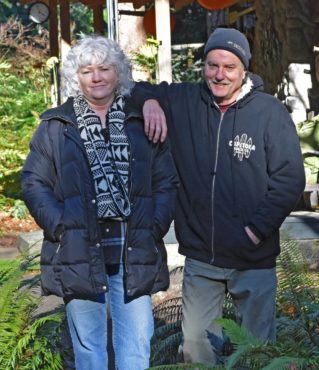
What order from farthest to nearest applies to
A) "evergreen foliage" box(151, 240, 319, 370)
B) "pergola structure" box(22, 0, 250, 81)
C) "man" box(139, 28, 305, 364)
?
1. "pergola structure" box(22, 0, 250, 81)
2. "man" box(139, 28, 305, 364)
3. "evergreen foliage" box(151, 240, 319, 370)

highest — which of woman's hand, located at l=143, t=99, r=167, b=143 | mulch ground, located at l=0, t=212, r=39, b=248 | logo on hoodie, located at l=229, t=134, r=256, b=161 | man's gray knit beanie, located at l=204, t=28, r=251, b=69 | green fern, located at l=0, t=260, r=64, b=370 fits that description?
man's gray knit beanie, located at l=204, t=28, r=251, b=69

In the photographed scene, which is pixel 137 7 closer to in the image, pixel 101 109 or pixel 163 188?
pixel 101 109

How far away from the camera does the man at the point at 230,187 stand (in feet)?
14.0

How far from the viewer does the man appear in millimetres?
4270

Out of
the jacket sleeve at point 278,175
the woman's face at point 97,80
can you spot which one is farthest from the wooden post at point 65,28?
the jacket sleeve at point 278,175

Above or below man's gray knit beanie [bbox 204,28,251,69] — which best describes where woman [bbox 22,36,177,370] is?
below

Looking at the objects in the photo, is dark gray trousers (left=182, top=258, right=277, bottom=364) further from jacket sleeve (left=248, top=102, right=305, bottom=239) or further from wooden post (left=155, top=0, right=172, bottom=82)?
wooden post (left=155, top=0, right=172, bottom=82)

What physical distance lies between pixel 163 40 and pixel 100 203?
21.4 feet

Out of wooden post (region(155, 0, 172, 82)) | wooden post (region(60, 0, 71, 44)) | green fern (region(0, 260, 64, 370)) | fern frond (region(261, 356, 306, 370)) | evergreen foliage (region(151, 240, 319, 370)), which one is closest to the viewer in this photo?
fern frond (region(261, 356, 306, 370))

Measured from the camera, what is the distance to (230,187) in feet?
14.1

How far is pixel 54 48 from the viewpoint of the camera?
15.7 meters

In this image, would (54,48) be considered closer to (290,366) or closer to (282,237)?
(282,237)

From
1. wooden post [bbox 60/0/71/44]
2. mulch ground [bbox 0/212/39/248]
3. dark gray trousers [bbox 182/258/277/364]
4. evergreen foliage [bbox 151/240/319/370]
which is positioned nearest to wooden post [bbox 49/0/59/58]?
wooden post [bbox 60/0/71/44]

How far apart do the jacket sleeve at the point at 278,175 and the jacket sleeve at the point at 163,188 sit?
14.8 inches
